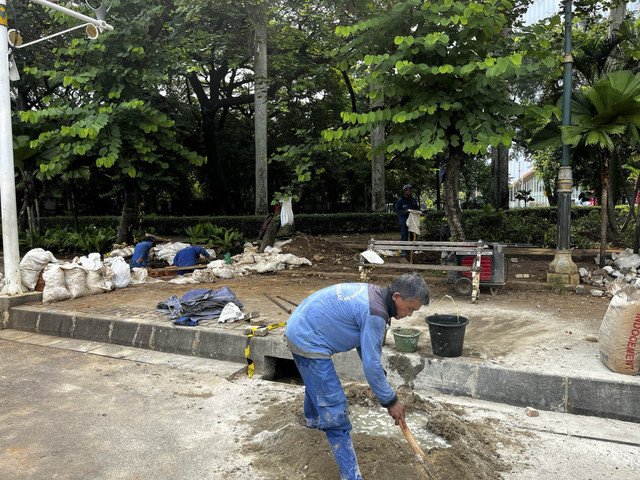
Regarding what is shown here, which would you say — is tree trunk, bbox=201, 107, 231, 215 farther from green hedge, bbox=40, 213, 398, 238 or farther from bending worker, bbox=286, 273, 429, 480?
bending worker, bbox=286, 273, 429, 480

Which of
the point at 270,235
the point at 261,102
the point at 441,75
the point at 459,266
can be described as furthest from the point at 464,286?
the point at 261,102

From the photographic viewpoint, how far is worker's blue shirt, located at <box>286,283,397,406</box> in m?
2.70

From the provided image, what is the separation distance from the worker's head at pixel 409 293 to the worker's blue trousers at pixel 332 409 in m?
0.58

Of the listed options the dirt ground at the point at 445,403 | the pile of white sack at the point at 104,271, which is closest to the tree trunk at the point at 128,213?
the pile of white sack at the point at 104,271

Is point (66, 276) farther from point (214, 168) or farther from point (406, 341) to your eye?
point (214, 168)

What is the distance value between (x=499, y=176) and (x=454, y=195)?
23.8 feet

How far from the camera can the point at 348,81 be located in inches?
707

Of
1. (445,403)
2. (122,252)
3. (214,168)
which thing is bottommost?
(445,403)

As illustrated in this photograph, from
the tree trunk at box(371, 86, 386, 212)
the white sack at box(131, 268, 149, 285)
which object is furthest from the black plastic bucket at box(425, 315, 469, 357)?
the tree trunk at box(371, 86, 386, 212)

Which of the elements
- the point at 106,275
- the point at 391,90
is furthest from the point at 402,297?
the point at 106,275

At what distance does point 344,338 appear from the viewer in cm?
288

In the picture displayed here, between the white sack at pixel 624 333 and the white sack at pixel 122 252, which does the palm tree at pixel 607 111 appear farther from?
the white sack at pixel 122 252

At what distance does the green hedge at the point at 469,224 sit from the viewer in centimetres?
1238

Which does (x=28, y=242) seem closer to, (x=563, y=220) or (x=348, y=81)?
(x=348, y=81)
